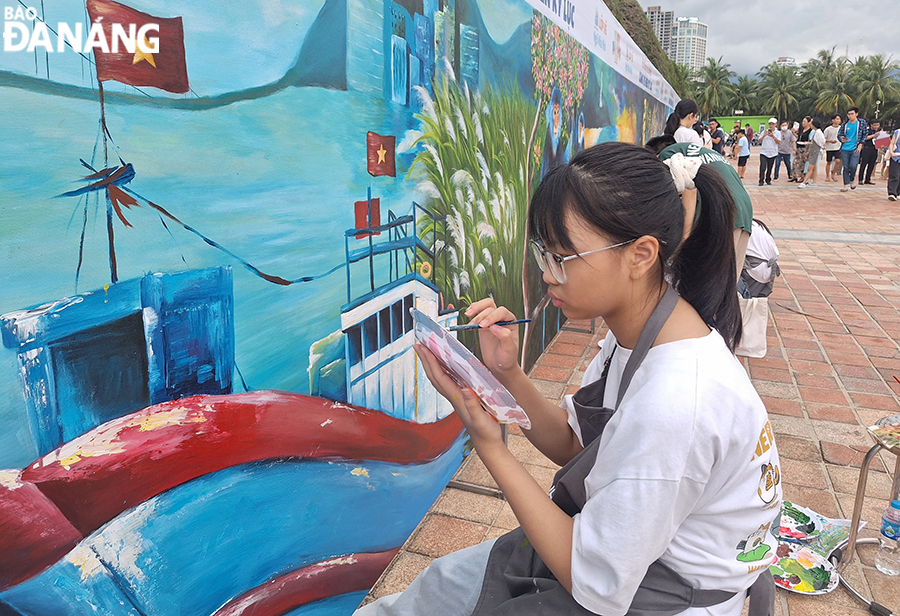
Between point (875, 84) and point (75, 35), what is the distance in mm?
68854

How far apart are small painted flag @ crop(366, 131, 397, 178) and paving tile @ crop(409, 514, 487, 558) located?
4.63 feet

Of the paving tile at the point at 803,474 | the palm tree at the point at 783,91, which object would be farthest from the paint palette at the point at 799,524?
the palm tree at the point at 783,91

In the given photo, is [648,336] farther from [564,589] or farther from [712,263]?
[564,589]

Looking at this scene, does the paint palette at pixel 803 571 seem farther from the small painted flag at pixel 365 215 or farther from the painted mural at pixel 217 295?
the small painted flag at pixel 365 215

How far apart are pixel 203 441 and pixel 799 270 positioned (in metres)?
7.79

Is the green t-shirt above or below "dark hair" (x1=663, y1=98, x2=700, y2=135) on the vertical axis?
below

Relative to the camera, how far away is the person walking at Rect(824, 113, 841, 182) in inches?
660

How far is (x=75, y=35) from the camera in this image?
3.61 ft

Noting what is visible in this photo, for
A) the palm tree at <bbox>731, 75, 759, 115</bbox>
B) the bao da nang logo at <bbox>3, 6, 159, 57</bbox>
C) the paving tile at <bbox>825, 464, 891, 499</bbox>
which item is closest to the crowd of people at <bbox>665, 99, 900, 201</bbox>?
the paving tile at <bbox>825, 464, 891, 499</bbox>

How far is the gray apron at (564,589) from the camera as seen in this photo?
1144 mm

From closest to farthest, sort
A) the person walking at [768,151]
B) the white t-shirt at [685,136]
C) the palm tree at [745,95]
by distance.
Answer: the white t-shirt at [685,136] < the person walking at [768,151] < the palm tree at [745,95]

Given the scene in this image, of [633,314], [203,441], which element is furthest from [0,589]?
[633,314]

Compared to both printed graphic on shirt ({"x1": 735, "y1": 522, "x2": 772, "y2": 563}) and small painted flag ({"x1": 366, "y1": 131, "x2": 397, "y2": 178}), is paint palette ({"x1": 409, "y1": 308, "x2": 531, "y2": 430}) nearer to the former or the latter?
printed graphic on shirt ({"x1": 735, "y1": 522, "x2": 772, "y2": 563})

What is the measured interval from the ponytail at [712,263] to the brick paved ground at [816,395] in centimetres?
152
